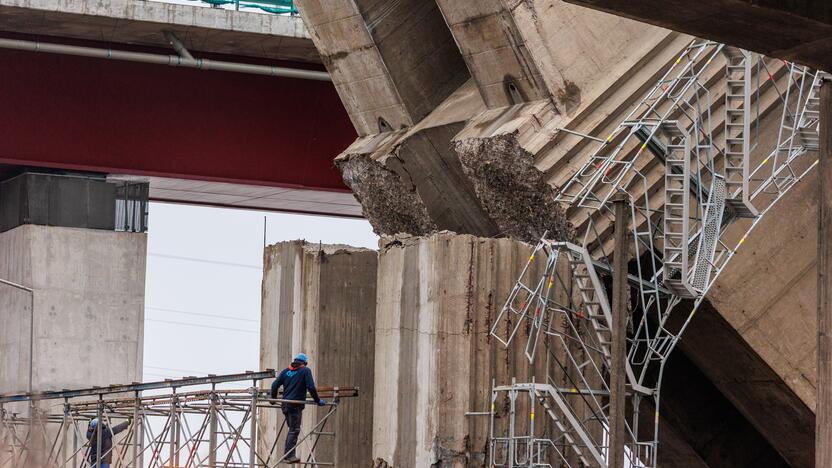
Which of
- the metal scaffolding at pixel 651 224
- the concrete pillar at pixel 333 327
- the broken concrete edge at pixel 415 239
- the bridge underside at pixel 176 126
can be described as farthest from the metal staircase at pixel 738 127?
the bridge underside at pixel 176 126

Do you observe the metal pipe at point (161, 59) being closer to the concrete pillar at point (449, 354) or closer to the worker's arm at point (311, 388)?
the concrete pillar at point (449, 354)

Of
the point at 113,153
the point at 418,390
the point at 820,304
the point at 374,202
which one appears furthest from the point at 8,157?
the point at 820,304

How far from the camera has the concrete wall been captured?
1149 inches

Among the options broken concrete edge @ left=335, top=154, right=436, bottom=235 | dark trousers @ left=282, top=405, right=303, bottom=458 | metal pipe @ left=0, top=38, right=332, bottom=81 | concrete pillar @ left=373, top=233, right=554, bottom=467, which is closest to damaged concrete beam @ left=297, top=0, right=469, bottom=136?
broken concrete edge @ left=335, top=154, right=436, bottom=235

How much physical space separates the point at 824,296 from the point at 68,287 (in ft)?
60.4

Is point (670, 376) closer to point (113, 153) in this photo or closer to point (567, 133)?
point (567, 133)

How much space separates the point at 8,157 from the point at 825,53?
19.2m

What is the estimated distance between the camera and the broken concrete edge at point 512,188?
2131cm

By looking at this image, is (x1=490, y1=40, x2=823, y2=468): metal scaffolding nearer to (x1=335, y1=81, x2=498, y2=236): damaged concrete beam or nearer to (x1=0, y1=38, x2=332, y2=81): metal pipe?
(x1=335, y1=81, x2=498, y2=236): damaged concrete beam

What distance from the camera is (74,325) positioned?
2947 cm

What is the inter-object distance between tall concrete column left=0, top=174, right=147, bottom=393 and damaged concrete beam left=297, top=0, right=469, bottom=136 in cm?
716

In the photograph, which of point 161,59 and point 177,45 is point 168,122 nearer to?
point 161,59

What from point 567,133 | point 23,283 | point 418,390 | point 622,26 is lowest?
point 418,390

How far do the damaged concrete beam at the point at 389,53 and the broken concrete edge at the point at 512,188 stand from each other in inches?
97.5
